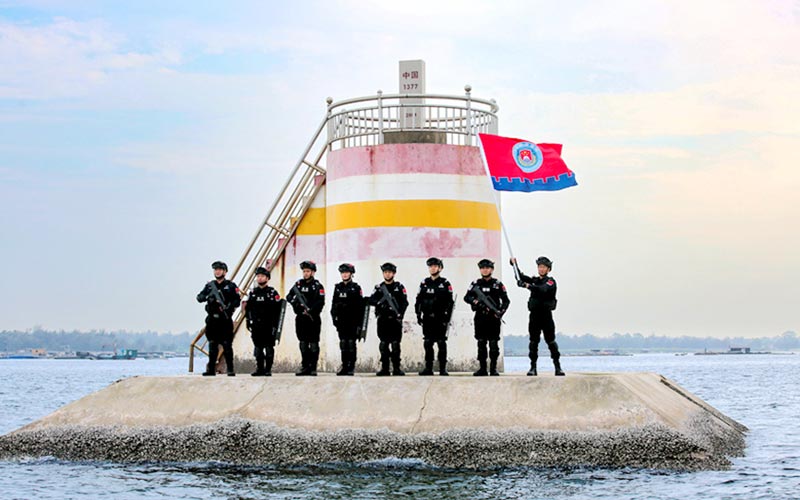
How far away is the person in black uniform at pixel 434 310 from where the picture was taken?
19562 millimetres

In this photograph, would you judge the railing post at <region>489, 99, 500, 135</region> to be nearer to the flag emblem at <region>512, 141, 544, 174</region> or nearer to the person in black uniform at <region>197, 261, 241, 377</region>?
the flag emblem at <region>512, 141, 544, 174</region>

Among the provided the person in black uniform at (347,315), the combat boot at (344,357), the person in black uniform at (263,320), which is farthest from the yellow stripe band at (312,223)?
the combat boot at (344,357)

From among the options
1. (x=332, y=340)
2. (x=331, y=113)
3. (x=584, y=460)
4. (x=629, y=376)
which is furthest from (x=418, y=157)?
(x=584, y=460)

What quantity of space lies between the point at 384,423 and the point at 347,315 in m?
2.91

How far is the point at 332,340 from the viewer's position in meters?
22.6

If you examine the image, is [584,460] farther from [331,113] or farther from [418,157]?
[331,113]

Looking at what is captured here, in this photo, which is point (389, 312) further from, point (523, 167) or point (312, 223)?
point (312, 223)

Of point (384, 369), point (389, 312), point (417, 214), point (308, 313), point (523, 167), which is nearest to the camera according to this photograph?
point (389, 312)

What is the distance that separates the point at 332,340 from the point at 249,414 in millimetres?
4417

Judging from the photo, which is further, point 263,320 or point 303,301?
point 263,320

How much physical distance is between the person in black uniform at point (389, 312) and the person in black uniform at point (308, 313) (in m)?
1.08

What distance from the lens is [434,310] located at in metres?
19.5

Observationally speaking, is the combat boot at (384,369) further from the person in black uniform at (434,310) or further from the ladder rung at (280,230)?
the ladder rung at (280,230)

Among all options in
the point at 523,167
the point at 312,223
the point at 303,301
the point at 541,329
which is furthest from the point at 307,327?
the point at 523,167
